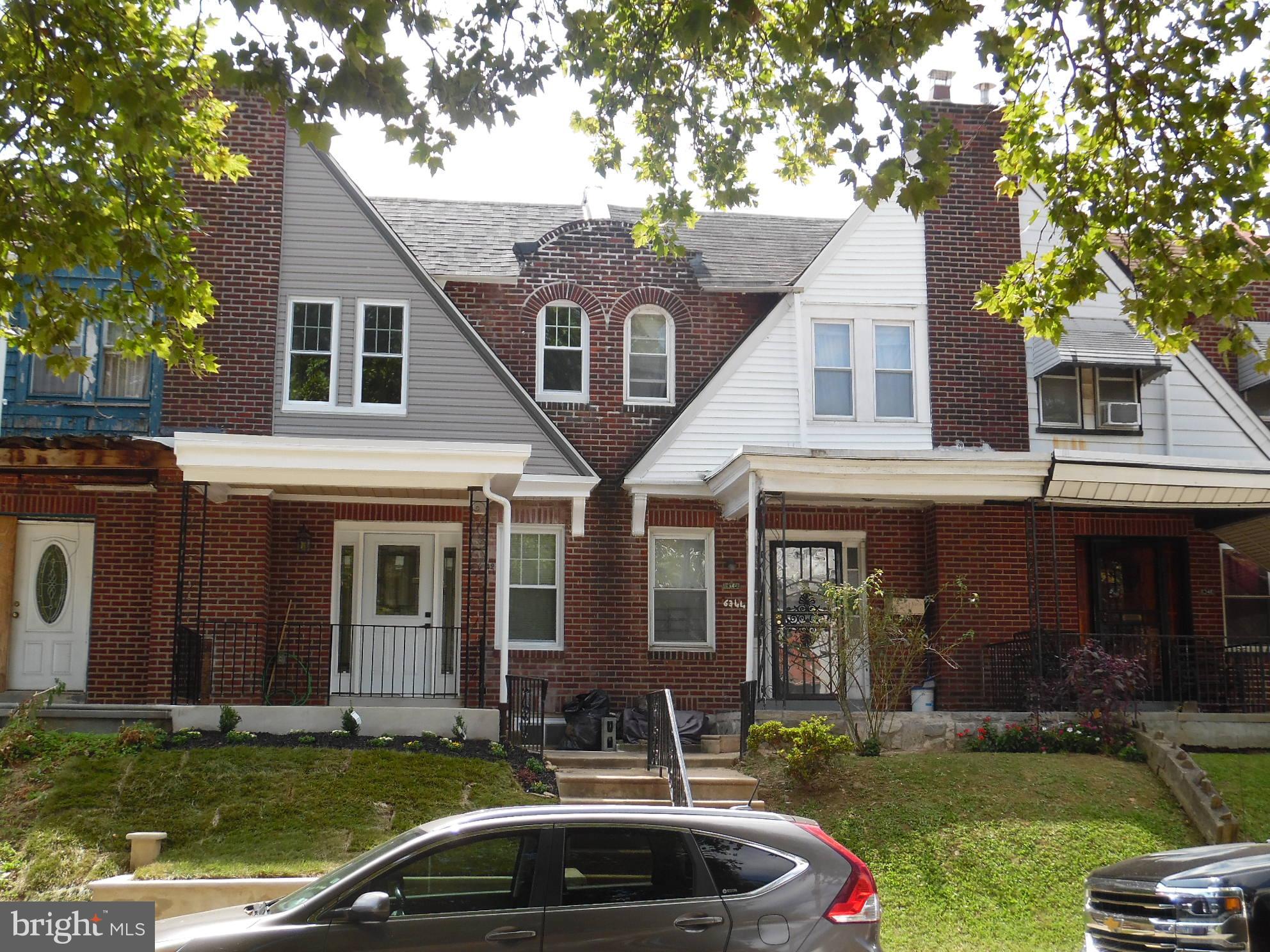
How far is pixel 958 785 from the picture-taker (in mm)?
12469

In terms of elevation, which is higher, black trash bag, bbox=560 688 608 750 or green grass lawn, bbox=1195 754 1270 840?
black trash bag, bbox=560 688 608 750

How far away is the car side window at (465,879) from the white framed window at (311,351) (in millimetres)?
10735

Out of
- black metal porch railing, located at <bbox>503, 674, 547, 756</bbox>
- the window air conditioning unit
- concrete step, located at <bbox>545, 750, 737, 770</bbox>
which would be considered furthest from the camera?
the window air conditioning unit

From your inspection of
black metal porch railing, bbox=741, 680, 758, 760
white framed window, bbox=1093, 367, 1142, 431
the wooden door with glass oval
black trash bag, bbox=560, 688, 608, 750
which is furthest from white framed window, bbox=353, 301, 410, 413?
white framed window, bbox=1093, 367, 1142, 431

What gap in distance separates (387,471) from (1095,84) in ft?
27.7

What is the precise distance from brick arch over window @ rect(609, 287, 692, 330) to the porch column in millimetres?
8562

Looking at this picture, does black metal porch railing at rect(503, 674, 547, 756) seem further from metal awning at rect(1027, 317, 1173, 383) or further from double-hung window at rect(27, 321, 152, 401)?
metal awning at rect(1027, 317, 1173, 383)

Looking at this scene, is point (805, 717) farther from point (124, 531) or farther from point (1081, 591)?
point (124, 531)

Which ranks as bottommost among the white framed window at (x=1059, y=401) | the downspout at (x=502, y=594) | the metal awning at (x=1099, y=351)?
the downspout at (x=502, y=594)

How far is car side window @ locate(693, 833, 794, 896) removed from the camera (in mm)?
6660

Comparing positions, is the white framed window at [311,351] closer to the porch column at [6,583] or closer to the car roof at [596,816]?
the porch column at [6,583]

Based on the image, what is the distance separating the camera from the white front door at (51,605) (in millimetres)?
16203

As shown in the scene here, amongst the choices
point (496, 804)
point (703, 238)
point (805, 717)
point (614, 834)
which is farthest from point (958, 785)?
point (703, 238)

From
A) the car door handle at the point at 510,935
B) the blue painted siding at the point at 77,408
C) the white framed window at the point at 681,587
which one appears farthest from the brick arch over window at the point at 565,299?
the car door handle at the point at 510,935
